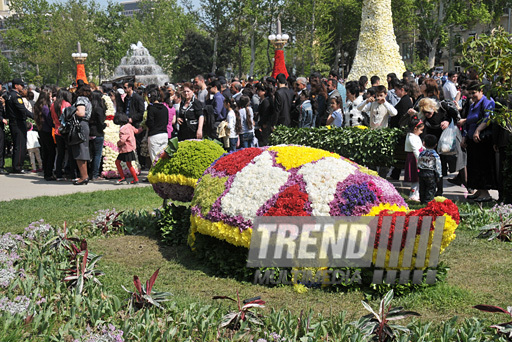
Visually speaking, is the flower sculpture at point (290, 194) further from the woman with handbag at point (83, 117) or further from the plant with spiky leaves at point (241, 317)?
the woman with handbag at point (83, 117)

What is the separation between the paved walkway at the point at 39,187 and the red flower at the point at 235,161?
229 inches

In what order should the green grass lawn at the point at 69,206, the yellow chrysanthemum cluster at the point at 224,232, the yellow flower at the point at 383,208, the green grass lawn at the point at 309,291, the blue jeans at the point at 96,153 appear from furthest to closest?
the blue jeans at the point at 96,153, the green grass lawn at the point at 69,206, the yellow chrysanthemum cluster at the point at 224,232, the yellow flower at the point at 383,208, the green grass lawn at the point at 309,291

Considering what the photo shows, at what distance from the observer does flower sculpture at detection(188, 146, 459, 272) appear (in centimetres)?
526

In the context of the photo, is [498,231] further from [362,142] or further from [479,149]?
[362,142]

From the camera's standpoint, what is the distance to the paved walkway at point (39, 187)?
37.5 feet

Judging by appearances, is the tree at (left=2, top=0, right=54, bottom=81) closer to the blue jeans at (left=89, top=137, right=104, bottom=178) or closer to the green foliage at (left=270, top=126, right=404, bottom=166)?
the blue jeans at (left=89, top=137, right=104, bottom=178)

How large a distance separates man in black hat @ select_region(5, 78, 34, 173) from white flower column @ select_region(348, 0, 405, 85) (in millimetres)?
13084

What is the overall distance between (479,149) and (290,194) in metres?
5.24

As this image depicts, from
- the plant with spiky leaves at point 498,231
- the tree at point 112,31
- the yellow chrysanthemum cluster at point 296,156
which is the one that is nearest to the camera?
the yellow chrysanthemum cluster at point 296,156

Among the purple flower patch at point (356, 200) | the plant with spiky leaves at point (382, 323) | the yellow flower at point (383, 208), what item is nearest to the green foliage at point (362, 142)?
the yellow flower at point (383, 208)

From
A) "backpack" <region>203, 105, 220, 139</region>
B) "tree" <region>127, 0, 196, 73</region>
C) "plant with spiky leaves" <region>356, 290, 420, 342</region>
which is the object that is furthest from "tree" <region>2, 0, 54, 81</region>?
"plant with spiky leaves" <region>356, 290, 420, 342</region>

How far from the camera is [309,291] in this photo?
530cm

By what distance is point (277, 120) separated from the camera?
12508mm

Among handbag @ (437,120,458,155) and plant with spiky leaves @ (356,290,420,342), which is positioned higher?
handbag @ (437,120,458,155)
